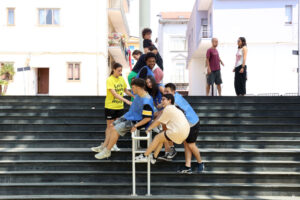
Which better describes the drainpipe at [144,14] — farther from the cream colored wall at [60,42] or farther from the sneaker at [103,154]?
the cream colored wall at [60,42]

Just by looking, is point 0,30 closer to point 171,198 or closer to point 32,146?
point 32,146

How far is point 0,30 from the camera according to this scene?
21875mm

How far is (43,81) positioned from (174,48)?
30204mm

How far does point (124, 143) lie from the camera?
7.45 metres

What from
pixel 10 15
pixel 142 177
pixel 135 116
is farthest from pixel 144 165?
pixel 10 15

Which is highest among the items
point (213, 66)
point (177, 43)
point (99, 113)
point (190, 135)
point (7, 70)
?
point (177, 43)

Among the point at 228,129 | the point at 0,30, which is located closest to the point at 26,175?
the point at 228,129

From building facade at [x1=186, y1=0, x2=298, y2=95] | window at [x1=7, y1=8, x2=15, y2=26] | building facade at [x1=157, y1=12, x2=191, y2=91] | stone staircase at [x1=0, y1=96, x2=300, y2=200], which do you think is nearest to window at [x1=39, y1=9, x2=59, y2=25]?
window at [x1=7, y1=8, x2=15, y2=26]

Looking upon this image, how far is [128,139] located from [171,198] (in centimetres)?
188

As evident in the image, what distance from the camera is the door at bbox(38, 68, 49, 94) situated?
2337 centimetres

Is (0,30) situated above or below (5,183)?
above

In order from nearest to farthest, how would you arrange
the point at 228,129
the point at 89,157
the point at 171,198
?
the point at 171,198
the point at 89,157
the point at 228,129

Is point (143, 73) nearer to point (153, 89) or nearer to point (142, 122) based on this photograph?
point (153, 89)

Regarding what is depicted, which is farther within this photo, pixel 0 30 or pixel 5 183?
pixel 0 30
